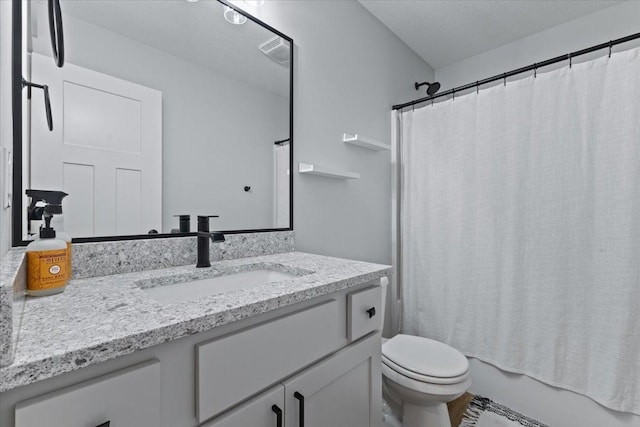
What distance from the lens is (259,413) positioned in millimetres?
706

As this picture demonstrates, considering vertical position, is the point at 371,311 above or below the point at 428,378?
above

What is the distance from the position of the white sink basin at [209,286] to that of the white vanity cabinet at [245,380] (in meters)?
0.27

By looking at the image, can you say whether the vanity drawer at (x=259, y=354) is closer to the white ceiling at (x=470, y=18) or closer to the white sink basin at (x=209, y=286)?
the white sink basin at (x=209, y=286)

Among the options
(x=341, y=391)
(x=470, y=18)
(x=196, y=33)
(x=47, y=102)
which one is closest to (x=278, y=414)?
(x=341, y=391)

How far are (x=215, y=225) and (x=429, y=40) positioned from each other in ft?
7.01

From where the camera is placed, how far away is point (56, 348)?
448 millimetres

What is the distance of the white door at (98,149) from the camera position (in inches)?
35.0

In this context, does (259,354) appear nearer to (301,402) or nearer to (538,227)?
(301,402)

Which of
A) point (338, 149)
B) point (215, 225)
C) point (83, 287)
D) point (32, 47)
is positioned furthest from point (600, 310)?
point (32, 47)

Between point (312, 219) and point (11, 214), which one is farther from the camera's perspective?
point (312, 219)

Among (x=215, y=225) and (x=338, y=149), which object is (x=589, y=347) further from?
(x=215, y=225)

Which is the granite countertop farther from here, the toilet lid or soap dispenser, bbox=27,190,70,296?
the toilet lid

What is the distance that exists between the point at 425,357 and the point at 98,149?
159 centimetres

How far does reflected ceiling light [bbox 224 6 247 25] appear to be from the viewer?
4.31 feet
